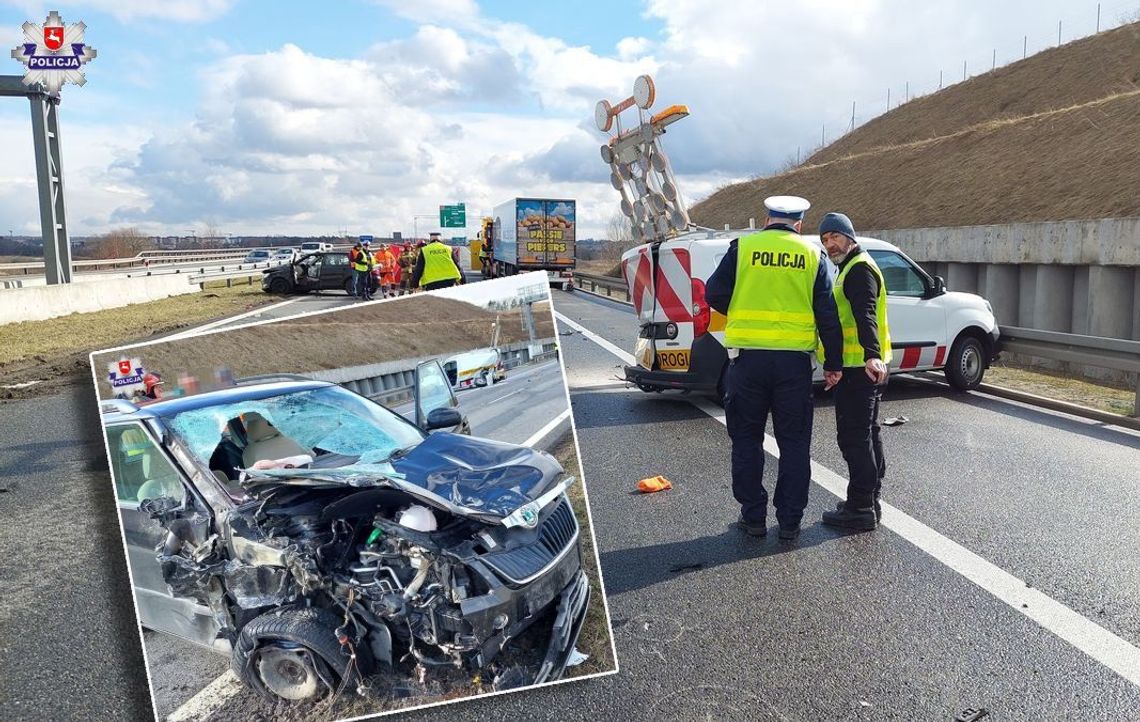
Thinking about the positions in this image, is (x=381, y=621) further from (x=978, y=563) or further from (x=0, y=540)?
(x=0, y=540)

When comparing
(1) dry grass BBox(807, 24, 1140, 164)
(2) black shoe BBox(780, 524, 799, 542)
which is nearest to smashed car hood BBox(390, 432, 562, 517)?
(2) black shoe BBox(780, 524, 799, 542)

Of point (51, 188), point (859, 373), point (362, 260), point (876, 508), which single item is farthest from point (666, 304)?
point (51, 188)

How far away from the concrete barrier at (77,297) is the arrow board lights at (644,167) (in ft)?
41.7

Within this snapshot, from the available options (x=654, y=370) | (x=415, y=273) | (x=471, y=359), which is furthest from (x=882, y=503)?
(x=415, y=273)

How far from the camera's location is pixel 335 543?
2211mm

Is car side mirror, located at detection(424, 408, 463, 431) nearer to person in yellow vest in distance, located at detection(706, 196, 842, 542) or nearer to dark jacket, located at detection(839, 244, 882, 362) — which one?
person in yellow vest in distance, located at detection(706, 196, 842, 542)

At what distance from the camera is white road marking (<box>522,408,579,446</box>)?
8.50 feet

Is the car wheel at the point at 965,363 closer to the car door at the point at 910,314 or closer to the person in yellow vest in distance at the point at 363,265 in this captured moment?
the car door at the point at 910,314

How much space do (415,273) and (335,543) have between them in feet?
40.8

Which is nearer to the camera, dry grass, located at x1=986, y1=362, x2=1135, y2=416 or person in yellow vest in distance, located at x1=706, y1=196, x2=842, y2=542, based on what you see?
person in yellow vest in distance, located at x1=706, y1=196, x2=842, y2=542

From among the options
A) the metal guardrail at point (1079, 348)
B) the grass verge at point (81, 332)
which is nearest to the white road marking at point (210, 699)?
the grass verge at point (81, 332)

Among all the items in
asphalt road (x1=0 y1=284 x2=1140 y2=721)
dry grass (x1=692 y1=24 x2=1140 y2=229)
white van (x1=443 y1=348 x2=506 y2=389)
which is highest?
dry grass (x1=692 y1=24 x2=1140 y2=229)

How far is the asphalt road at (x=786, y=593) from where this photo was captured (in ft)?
12.3

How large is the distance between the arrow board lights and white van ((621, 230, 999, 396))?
5.89 m
